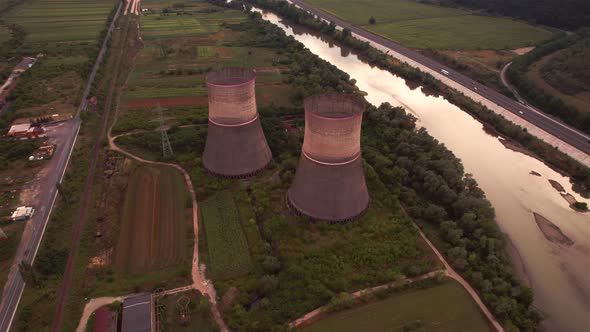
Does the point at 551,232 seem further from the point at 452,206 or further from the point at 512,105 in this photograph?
the point at 512,105

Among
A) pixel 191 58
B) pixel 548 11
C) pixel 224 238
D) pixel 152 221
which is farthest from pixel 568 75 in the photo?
pixel 191 58

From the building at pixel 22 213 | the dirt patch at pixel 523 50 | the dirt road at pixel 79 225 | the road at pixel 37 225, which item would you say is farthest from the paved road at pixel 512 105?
the building at pixel 22 213

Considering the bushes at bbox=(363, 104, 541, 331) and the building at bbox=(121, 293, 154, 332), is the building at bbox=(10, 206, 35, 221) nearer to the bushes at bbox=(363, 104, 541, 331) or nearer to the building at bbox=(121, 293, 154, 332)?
the building at bbox=(121, 293, 154, 332)

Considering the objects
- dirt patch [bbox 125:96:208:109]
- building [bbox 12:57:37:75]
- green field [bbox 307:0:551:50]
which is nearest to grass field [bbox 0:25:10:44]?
building [bbox 12:57:37:75]

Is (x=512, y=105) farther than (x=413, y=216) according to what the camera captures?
Yes

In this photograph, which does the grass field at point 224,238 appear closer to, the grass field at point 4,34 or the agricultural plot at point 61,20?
the agricultural plot at point 61,20

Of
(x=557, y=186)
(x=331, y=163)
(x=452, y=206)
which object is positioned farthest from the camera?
(x=557, y=186)
